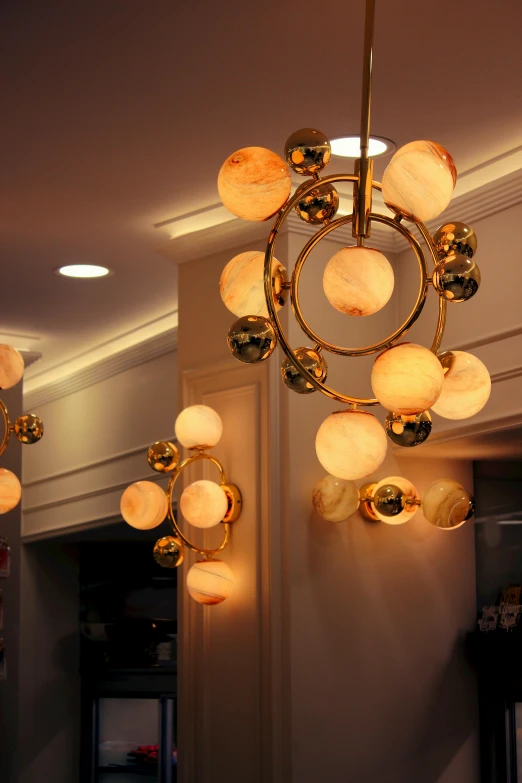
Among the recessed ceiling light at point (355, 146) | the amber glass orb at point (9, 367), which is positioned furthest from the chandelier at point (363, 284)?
the recessed ceiling light at point (355, 146)

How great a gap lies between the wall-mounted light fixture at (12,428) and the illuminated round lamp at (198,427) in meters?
0.59

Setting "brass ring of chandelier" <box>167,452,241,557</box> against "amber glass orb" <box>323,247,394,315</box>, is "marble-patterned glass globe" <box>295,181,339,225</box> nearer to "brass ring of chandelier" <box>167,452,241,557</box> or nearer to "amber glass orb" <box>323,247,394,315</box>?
"amber glass orb" <box>323,247,394,315</box>

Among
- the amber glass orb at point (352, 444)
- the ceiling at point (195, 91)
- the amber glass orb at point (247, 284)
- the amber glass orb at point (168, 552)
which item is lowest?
the amber glass orb at point (168, 552)

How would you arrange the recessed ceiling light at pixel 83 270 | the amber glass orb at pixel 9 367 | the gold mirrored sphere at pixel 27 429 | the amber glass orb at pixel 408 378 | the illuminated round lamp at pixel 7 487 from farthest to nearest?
the recessed ceiling light at pixel 83 270 → the gold mirrored sphere at pixel 27 429 → the amber glass orb at pixel 9 367 → the illuminated round lamp at pixel 7 487 → the amber glass orb at pixel 408 378

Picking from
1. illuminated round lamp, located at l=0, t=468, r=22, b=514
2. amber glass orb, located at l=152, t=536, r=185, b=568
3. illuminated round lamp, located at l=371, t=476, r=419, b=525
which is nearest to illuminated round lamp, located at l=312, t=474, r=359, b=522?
illuminated round lamp, located at l=371, t=476, r=419, b=525

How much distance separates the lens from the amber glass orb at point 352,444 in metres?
1.53

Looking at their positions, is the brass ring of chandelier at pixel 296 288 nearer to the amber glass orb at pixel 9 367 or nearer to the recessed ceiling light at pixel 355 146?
the amber glass orb at pixel 9 367

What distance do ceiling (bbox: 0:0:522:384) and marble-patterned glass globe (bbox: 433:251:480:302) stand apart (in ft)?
3.33

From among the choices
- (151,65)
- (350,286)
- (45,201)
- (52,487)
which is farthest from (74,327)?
(350,286)

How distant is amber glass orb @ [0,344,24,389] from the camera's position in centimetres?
251

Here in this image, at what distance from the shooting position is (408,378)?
1.42 m

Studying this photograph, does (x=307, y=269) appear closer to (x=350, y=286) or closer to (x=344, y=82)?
(x=344, y=82)

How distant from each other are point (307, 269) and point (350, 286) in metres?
2.12

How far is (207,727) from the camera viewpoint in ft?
11.7
